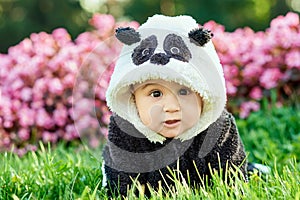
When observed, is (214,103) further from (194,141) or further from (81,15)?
(81,15)

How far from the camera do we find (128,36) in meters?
2.10

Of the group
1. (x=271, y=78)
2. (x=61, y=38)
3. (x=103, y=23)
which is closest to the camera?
(x=271, y=78)

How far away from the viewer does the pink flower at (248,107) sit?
15.3 ft

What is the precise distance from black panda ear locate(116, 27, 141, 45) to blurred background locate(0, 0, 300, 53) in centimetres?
919

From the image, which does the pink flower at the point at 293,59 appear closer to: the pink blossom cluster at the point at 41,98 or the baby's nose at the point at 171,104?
the pink blossom cluster at the point at 41,98

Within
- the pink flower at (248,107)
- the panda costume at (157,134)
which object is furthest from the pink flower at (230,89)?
the panda costume at (157,134)

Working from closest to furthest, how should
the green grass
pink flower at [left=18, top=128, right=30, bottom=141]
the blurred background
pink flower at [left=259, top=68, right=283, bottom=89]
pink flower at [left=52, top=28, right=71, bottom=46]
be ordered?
the green grass → pink flower at [left=18, top=128, right=30, bottom=141] → pink flower at [left=259, top=68, right=283, bottom=89] → pink flower at [left=52, top=28, right=71, bottom=46] → the blurred background

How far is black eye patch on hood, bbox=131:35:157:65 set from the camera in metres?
2.04

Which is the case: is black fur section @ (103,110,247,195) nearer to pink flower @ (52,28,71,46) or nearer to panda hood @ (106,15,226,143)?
panda hood @ (106,15,226,143)

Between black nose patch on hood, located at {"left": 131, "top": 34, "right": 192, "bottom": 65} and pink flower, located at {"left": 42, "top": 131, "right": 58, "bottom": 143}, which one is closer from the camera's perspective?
black nose patch on hood, located at {"left": 131, "top": 34, "right": 192, "bottom": 65}

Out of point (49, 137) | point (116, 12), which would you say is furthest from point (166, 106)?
point (116, 12)

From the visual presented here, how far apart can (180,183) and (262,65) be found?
297 cm

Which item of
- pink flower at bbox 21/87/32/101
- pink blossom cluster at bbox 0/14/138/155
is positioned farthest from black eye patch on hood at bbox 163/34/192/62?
pink flower at bbox 21/87/32/101

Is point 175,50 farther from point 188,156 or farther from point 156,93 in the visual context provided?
point 188,156
